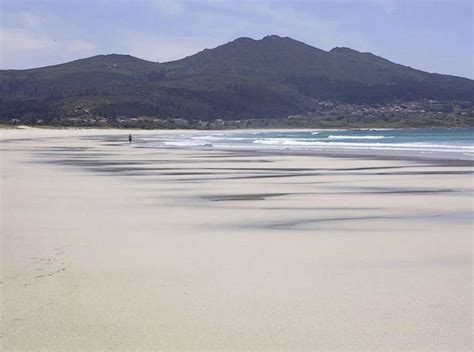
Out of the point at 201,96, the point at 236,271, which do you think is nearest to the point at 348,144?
the point at 236,271

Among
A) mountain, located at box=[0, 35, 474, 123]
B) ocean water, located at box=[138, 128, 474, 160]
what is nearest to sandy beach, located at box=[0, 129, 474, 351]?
ocean water, located at box=[138, 128, 474, 160]

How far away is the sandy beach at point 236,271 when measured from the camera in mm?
4527

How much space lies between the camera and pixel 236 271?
6273mm

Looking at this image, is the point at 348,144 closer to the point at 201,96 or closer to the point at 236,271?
the point at 236,271

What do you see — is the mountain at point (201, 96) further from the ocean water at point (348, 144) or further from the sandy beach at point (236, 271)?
the sandy beach at point (236, 271)

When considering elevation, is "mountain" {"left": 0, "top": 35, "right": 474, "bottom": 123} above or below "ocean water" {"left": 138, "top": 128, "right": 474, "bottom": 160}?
above

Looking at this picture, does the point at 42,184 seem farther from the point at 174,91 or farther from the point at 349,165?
the point at 174,91

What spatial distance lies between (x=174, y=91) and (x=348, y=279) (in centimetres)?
15057

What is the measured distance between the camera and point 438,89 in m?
189

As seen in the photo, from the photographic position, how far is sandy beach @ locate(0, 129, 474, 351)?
4.53 m

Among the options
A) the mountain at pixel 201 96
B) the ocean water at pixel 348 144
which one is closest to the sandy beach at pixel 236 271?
the ocean water at pixel 348 144

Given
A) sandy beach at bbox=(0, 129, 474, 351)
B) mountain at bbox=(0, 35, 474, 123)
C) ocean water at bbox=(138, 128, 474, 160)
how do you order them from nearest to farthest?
sandy beach at bbox=(0, 129, 474, 351), ocean water at bbox=(138, 128, 474, 160), mountain at bbox=(0, 35, 474, 123)

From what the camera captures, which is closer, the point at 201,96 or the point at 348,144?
the point at 348,144

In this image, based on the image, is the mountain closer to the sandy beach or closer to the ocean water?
the ocean water
